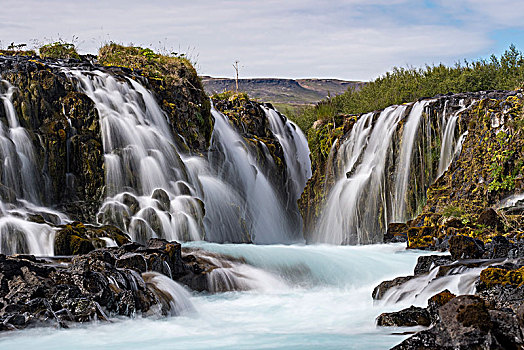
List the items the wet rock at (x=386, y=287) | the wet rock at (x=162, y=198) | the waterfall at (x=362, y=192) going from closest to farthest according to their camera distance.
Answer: the wet rock at (x=386, y=287)
the wet rock at (x=162, y=198)
the waterfall at (x=362, y=192)

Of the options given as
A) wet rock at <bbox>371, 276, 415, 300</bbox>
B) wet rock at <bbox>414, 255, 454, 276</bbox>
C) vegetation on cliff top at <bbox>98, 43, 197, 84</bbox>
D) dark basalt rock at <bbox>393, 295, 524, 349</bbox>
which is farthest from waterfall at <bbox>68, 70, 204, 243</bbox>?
dark basalt rock at <bbox>393, 295, 524, 349</bbox>

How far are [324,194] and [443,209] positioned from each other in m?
6.78

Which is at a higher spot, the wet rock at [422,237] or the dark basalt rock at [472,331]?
the dark basalt rock at [472,331]

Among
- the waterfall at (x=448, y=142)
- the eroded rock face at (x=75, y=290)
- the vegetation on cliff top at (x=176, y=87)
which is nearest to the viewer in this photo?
the eroded rock face at (x=75, y=290)

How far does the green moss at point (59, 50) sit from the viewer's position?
2427cm


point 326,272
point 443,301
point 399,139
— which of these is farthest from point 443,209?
point 443,301

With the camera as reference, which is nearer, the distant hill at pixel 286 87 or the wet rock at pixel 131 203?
the wet rock at pixel 131 203

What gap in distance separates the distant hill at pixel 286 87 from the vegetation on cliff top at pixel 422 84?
7849cm

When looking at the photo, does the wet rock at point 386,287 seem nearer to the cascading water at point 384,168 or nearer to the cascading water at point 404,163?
the cascading water at point 384,168

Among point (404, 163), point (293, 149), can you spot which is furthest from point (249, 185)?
point (404, 163)

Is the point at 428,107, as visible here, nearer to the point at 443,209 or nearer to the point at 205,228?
the point at 443,209

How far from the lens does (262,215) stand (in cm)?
2402

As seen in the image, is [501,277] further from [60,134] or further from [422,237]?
[60,134]

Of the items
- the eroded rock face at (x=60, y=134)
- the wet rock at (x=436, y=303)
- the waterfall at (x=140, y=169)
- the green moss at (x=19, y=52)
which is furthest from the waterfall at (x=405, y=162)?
the green moss at (x=19, y=52)
